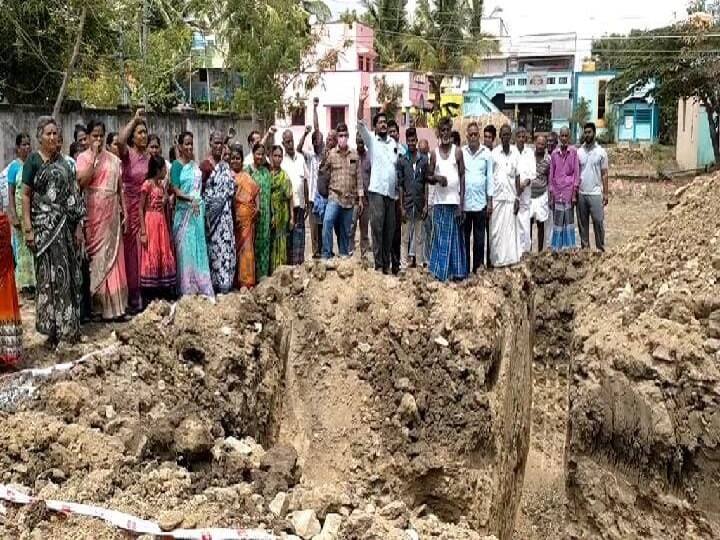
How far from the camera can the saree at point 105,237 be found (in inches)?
264

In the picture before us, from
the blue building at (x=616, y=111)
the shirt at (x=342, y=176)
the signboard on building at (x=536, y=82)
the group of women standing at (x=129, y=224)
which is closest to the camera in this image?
the group of women standing at (x=129, y=224)

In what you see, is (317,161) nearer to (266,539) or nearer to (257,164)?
(257,164)

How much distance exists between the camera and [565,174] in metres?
9.27

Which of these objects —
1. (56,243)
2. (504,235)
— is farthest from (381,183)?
(56,243)

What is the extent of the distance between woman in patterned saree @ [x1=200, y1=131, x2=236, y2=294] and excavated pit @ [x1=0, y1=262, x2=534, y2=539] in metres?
1.75

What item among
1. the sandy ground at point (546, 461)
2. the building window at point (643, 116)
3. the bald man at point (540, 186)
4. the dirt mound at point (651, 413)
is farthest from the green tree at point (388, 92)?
the dirt mound at point (651, 413)

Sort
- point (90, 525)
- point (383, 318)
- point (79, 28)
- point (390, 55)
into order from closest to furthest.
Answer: point (90, 525)
point (383, 318)
point (79, 28)
point (390, 55)

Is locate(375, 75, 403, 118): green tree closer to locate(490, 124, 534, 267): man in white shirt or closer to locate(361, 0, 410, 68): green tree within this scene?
locate(361, 0, 410, 68): green tree

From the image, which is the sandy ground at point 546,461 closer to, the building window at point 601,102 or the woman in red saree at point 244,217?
the woman in red saree at point 244,217

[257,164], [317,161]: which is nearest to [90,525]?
[257,164]

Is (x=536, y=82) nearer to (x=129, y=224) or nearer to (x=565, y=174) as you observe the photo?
(x=565, y=174)

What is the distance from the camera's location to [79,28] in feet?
38.6

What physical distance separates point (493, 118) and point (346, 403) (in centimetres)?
2340

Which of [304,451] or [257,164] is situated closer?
[304,451]
